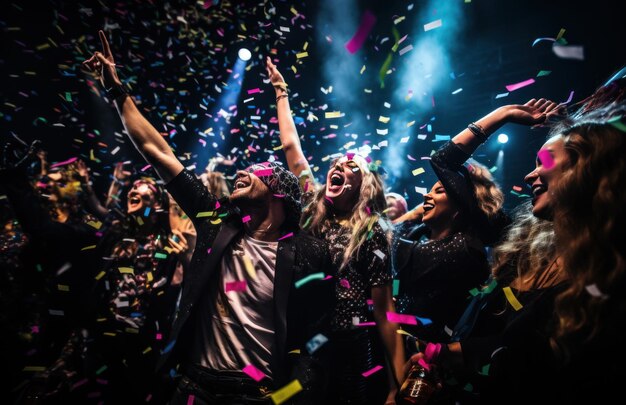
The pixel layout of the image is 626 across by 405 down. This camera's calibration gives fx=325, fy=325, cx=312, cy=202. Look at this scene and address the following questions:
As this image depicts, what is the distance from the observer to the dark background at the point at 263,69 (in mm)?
5527

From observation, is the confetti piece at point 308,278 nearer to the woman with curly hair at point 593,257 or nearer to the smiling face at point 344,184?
the smiling face at point 344,184

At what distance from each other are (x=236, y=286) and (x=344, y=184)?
1.29 meters

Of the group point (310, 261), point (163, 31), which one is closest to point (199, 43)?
point (163, 31)

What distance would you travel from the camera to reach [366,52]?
6.77 meters

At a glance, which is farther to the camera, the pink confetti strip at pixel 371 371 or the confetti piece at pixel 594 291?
the pink confetti strip at pixel 371 371

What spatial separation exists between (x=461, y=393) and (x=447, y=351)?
36 cm

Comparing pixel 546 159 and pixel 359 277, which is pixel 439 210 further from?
pixel 546 159

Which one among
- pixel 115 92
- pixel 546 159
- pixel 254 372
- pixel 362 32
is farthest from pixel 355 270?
pixel 362 32

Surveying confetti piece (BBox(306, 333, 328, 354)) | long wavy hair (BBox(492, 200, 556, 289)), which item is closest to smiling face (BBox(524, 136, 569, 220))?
long wavy hair (BBox(492, 200, 556, 289))

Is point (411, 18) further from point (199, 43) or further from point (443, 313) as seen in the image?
point (443, 313)

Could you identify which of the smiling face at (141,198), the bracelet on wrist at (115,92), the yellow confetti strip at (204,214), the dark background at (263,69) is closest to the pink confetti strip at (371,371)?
the yellow confetti strip at (204,214)

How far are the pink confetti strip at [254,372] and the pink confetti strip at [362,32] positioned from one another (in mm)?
6353

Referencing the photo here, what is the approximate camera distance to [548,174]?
1688 mm

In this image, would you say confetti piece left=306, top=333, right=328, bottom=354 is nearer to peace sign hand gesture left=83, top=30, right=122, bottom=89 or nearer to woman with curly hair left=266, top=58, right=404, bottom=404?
woman with curly hair left=266, top=58, right=404, bottom=404
